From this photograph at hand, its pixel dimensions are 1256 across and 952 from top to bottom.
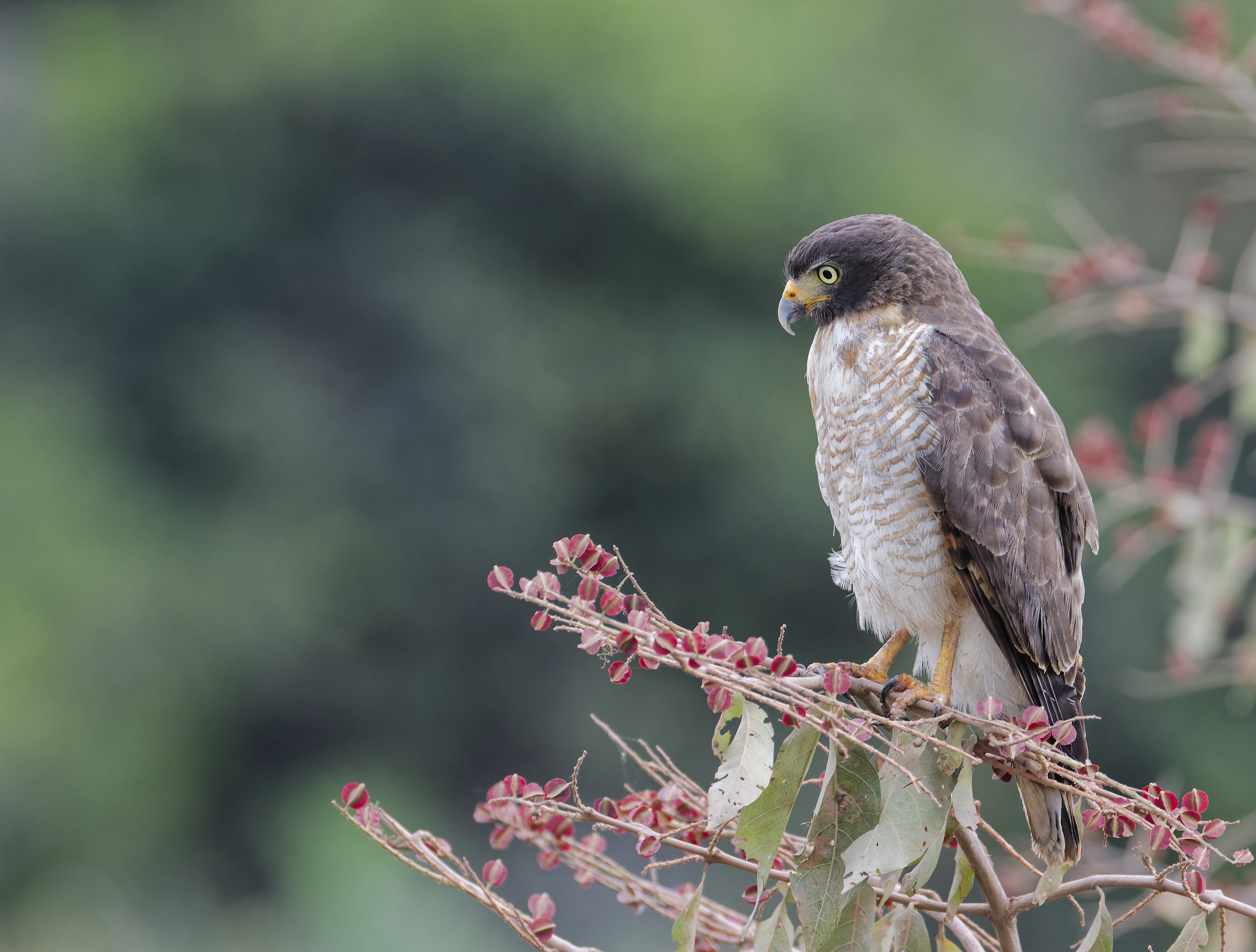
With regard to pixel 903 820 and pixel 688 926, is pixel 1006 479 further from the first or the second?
pixel 688 926

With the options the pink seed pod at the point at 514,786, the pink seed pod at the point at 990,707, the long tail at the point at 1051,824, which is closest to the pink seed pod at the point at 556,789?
the pink seed pod at the point at 514,786

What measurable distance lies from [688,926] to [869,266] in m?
1.14

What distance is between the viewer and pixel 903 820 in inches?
56.4

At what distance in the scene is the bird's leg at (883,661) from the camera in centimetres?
199

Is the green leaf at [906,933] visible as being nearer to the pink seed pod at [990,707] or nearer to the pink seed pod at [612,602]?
the pink seed pod at [990,707]

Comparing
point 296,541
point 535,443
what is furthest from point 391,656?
point 535,443

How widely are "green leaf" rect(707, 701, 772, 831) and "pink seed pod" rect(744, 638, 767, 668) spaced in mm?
153

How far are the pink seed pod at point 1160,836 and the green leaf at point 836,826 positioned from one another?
29 centimetres

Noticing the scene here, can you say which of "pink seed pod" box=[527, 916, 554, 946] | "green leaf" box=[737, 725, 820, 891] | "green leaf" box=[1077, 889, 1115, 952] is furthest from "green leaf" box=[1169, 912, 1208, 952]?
"pink seed pod" box=[527, 916, 554, 946]

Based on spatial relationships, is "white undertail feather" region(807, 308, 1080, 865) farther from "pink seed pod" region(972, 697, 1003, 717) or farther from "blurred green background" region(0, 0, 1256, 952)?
"blurred green background" region(0, 0, 1256, 952)

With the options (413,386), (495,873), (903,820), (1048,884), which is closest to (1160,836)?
(1048,884)

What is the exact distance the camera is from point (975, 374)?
2012 mm

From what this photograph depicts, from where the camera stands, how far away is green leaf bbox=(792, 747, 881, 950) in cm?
143

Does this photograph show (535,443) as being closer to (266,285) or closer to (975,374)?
(266,285)
